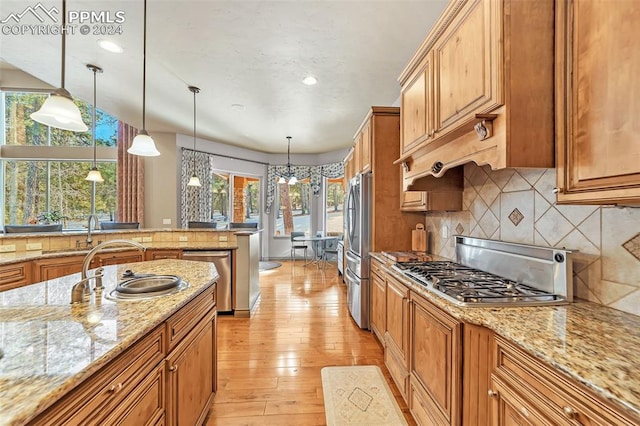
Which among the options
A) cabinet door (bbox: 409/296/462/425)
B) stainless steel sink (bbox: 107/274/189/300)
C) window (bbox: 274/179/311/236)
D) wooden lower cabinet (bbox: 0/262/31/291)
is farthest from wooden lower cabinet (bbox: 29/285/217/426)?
window (bbox: 274/179/311/236)

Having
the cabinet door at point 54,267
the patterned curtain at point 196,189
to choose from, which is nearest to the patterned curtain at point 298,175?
the patterned curtain at point 196,189

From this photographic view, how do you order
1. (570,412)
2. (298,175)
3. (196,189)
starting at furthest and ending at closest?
1. (298,175)
2. (196,189)
3. (570,412)

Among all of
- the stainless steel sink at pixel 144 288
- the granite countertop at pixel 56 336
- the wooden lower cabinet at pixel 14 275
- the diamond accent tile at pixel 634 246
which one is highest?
the diamond accent tile at pixel 634 246

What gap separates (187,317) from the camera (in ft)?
4.48

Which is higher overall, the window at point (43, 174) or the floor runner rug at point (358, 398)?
the window at point (43, 174)

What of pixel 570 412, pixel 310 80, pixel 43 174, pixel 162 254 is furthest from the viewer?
pixel 43 174

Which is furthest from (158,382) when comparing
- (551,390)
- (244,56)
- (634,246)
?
(244,56)

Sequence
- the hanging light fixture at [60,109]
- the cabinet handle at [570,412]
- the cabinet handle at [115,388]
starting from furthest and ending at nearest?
the hanging light fixture at [60,109], the cabinet handle at [115,388], the cabinet handle at [570,412]

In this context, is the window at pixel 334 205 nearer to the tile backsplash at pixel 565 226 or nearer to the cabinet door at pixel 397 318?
the cabinet door at pixel 397 318

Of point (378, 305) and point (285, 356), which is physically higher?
point (378, 305)

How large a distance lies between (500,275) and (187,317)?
1.84 metres

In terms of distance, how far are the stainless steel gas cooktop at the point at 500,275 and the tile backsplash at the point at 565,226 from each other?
0.30 ft

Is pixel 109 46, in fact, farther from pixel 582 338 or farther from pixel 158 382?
pixel 582 338

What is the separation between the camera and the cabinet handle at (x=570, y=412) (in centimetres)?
72
